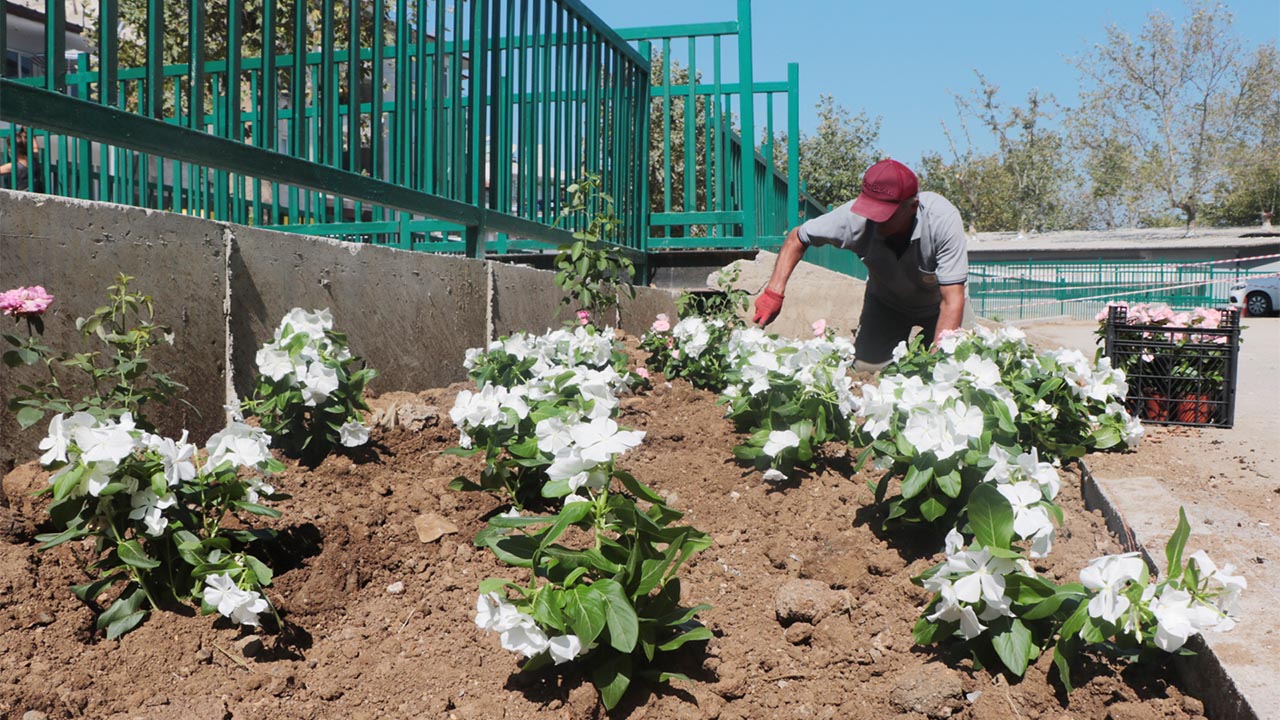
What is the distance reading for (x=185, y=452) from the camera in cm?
203

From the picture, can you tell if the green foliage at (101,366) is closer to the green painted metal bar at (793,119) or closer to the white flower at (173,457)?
the white flower at (173,457)

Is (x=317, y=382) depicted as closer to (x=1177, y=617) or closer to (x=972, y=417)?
(x=972, y=417)

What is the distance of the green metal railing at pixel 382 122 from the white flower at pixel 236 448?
42.6 inches

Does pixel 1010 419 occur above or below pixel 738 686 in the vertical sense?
above

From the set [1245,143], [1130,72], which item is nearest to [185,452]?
[1130,72]

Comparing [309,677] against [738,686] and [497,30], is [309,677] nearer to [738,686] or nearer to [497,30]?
[738,686]

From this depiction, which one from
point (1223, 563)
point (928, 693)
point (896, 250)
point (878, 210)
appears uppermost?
point (878, 210)

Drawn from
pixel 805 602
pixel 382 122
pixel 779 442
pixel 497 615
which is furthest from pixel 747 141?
pixel 497 615

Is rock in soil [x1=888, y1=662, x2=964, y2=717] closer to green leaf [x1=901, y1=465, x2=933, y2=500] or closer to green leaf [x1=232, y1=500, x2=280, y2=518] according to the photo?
green leaf [x1=901, y1=465, x2=933, y2=500]

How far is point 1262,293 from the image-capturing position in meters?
27.5

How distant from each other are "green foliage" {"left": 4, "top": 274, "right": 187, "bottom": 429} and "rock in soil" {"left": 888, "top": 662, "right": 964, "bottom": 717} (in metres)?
1.65

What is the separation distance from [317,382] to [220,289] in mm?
486

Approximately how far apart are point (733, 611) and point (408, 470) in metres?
1.23

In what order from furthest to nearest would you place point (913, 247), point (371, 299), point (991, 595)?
point (913, 247), point (371, 299), point (991, 595)
